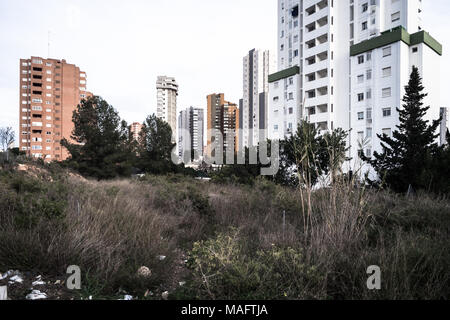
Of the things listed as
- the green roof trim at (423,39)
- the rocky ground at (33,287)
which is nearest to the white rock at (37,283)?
the rocky ground at (33,287)

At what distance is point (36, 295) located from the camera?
7.53 feet

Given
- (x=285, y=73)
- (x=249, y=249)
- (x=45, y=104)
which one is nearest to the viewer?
(x=249, y=249)

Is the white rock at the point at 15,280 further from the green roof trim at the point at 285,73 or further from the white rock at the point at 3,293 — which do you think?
the green roof trim at the point at 285,73

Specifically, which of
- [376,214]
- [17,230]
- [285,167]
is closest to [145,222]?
[17,230]

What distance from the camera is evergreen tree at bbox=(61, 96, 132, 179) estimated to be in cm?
1886

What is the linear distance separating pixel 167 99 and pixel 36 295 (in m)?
85.8

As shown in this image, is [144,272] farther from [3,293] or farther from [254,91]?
[254,91]

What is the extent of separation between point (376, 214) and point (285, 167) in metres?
10.6

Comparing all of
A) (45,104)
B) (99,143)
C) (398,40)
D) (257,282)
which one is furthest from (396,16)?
(45,104)

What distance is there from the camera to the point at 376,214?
4711mm

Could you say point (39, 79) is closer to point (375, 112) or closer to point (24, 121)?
point (24, 121)

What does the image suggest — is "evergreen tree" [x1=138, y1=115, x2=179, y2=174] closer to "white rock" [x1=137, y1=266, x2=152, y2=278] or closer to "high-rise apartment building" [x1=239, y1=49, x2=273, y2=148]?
"white rock" [x1=137, y1=266, x2=152, y2=278]

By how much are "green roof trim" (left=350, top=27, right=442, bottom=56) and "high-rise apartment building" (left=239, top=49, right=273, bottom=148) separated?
47.4m

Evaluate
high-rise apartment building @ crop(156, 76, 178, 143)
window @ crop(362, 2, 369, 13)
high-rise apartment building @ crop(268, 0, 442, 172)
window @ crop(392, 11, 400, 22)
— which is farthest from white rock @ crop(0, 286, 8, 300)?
high-rise apartment building @ crop(156, 76, 178, 143)
